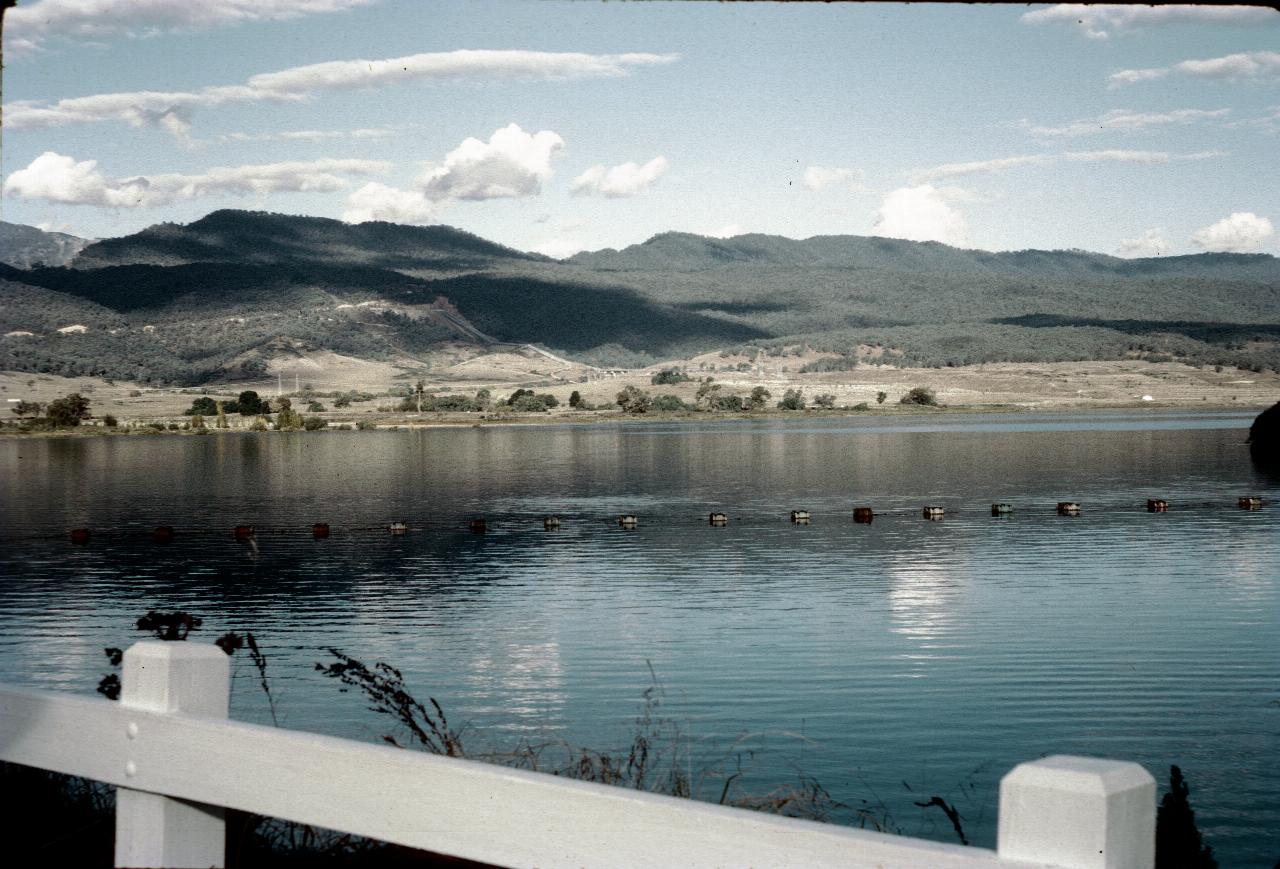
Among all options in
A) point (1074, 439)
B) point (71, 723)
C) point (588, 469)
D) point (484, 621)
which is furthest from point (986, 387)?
point (71, 723)

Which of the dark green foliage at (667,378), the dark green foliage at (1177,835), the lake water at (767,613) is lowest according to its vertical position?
the lake water at (767,613)

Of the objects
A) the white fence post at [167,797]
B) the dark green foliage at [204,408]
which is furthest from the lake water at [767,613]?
the dark green foliage at [204,408]

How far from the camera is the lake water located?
1628 centimetres

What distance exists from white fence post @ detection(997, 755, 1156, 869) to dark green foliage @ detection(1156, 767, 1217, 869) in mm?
4444

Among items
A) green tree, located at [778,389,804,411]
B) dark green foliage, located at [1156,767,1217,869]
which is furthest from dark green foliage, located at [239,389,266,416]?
dark green foliage, located at [1156,767,1217,869]

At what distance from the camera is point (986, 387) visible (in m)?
184

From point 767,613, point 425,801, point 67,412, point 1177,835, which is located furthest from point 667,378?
point 425,801

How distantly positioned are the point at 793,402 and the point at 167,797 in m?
172

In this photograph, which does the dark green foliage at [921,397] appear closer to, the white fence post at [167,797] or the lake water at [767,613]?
the lake water at [767,613]

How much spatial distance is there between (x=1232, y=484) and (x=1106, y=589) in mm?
33752

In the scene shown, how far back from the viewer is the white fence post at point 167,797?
3756 millimetres

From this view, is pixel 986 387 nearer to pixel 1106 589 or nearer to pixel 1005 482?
pixel 1005 482

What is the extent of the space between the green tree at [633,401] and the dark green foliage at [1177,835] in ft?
537

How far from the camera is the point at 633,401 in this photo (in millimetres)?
172375
